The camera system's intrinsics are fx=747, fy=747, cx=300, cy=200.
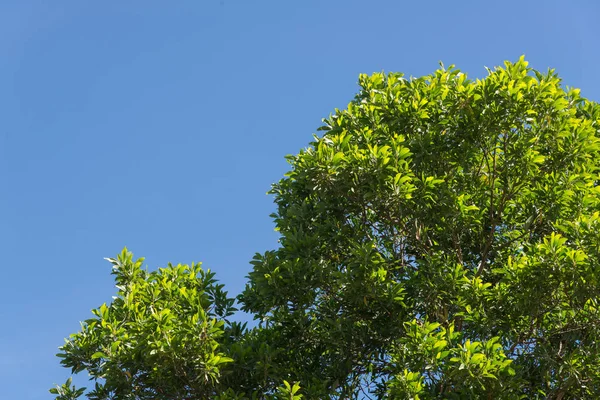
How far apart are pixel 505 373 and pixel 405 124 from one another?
5.06m

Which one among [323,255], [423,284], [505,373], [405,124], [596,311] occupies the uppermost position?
[405,124]

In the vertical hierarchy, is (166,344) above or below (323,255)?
below

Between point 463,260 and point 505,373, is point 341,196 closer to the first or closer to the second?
point 463,260

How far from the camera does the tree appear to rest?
13.1 meters

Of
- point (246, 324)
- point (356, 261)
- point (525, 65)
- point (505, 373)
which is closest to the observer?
point (505, 373)

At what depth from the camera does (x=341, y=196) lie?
14391mm

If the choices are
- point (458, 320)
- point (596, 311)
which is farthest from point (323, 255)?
point (596, 311)

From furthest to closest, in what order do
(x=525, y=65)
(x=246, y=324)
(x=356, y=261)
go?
(x=246, y=324)
(x=525, y=65)
(x=356, y=261)

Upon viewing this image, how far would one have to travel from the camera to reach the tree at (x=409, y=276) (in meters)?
13.1

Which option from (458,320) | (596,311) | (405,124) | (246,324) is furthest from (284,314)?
(596,311)

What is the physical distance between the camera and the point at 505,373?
1261 cm

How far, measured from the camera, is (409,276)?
47.2ft

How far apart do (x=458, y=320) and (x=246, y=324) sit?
436cm

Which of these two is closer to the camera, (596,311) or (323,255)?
(596,311)
